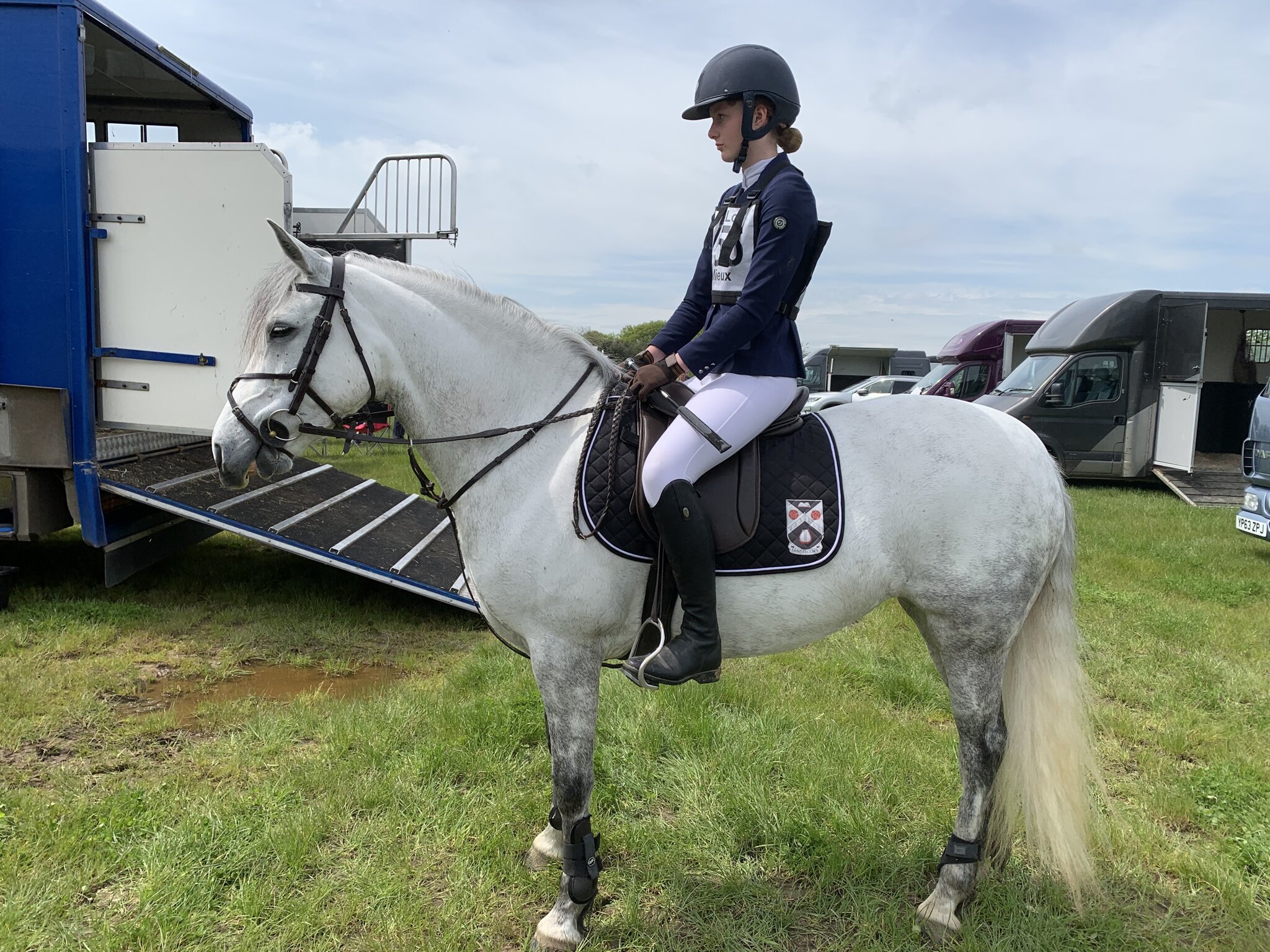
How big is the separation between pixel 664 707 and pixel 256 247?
4096 millimetres

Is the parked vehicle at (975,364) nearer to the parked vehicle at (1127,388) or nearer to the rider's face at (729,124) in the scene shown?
the parked vehicle at (1127,388)

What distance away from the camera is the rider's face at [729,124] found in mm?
2607

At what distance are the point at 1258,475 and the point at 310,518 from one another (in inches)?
364

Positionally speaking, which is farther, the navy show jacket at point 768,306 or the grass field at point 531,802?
the grass field at point 531,802

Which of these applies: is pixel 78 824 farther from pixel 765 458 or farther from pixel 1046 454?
pixel 1046 454

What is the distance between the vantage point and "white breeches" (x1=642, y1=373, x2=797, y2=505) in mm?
2449

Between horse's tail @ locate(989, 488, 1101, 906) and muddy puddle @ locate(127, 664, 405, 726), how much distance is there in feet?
11.2

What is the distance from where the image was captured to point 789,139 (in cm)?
272

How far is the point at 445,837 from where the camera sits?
3008mm

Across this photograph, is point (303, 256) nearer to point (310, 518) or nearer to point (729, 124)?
point (729, 124)

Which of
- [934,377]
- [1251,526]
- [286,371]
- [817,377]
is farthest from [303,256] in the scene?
[817,377]

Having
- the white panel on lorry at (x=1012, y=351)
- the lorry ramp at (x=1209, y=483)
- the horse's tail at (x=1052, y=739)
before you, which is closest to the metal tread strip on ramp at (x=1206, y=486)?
the lorry ramp at (x=1209, y=483)

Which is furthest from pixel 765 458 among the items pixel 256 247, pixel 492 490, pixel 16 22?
pixel 16 22

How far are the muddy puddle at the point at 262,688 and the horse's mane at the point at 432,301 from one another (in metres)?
2.63
